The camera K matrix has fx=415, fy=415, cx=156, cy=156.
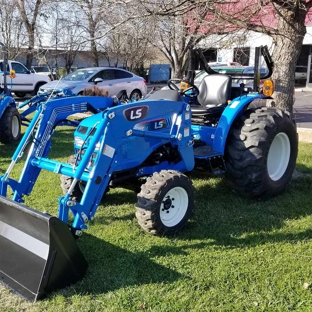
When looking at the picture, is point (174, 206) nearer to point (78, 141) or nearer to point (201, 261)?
point (201, 261)

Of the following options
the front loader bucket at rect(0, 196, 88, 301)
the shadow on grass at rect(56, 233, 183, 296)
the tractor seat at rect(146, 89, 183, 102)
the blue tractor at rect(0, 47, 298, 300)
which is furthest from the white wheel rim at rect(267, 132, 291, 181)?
the front loader bucket at rect(0, 196, 88, 301)

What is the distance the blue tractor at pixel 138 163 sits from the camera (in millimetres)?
3166

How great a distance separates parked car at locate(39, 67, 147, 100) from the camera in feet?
43.5

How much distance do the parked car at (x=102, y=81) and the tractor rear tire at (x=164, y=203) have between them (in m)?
9.16

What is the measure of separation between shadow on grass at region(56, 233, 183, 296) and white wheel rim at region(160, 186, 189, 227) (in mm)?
473

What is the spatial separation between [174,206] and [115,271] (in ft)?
3.20

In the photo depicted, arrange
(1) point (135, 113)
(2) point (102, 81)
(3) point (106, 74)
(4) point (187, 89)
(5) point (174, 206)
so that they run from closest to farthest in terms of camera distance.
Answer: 1. (1) point (135, 113)
2. (5) point (174, 206)
3. (4) point (187, 89)
4. (2) point (102, 81)
5. (3) point (106, 74)

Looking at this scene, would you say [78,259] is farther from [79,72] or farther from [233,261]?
[79,72]

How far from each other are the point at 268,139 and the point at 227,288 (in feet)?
6.98

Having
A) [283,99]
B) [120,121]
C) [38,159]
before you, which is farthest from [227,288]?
[283,99]

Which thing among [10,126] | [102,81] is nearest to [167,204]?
[10,126]

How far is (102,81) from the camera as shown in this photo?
14297mm

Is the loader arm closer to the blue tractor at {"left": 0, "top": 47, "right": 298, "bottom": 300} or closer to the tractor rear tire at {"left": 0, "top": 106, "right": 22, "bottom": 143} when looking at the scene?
the blue tractor at {"left": 0, "top": 47, "right": 298, "bottom": 300}

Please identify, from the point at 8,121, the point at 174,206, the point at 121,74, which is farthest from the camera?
the point at 121,74
